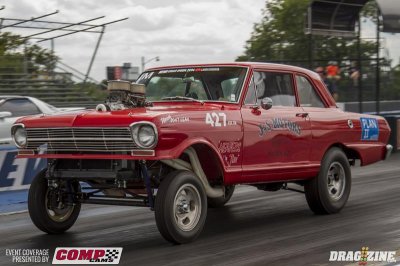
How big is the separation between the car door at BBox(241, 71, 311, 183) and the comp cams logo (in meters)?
1.52

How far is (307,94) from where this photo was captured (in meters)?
8.78

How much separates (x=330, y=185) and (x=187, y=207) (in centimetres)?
267

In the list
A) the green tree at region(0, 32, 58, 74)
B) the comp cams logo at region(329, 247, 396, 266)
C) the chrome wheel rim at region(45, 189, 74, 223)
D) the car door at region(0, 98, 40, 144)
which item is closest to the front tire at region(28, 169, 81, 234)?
the chrome wheel rim at region(45, 189, 74, 223)

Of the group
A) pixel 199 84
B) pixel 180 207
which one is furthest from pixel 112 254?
pixel 199 84

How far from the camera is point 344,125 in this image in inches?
351

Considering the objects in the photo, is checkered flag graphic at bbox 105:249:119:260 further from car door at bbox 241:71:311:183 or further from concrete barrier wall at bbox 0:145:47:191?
concrete barrier wall at bbox 0:145:47:191

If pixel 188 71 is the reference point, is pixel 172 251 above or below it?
below

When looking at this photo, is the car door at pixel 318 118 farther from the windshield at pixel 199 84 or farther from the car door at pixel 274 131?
the windshield at pixel 199 84

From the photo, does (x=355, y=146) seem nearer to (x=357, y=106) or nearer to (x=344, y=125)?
(x=344, y=125)

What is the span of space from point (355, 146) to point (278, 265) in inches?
140

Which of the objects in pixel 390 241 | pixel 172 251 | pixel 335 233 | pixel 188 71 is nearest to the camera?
pixel 172 251

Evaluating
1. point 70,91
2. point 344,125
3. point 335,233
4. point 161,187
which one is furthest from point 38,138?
point 70,91

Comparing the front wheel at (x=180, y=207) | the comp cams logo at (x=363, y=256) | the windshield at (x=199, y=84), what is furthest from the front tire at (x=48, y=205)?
the comp cams logo at (x=363, y=256)

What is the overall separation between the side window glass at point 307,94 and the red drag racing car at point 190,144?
0.05 feet
